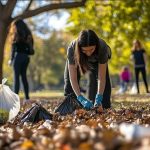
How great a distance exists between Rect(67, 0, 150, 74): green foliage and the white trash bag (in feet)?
43.1

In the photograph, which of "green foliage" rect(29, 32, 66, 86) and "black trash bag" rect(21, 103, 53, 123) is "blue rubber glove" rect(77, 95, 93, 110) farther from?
"green foliage" rect(29, 32, 66, 86)

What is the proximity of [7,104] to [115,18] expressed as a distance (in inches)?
648

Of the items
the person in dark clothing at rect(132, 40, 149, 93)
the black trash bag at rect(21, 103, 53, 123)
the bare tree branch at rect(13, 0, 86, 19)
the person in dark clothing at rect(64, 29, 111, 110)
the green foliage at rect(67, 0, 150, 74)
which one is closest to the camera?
the black trash bag at rect(21, 103, 53, 123)

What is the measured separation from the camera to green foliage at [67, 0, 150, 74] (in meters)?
20.9

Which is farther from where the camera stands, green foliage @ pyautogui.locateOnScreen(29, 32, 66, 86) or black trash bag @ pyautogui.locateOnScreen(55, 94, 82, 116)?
green foliage @ pyautogui.locateOnScreen(29, 32, 66, 86)

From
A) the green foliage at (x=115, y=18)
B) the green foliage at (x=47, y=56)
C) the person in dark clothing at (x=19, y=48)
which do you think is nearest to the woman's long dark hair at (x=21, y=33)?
the person in dark clothing at (x=19, y=48)

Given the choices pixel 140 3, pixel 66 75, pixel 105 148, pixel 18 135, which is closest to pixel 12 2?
pixel 140 3

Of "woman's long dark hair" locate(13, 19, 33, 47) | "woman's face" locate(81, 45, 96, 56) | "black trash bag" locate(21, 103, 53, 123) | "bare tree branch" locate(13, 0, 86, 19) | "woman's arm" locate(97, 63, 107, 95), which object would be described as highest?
"bare tree branch" locate(13, 0, 86, 19)

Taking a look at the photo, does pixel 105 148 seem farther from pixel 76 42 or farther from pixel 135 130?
pixel 76 42

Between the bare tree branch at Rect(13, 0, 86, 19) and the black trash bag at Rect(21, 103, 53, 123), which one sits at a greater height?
the bare tree branch at Rect(13, 0, 86, 19)

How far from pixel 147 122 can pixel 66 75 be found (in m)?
2.95

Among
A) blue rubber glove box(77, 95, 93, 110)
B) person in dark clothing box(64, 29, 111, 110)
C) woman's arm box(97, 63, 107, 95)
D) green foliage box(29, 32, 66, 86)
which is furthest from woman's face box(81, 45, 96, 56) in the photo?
green foliage box(29, 32, 66, 86)

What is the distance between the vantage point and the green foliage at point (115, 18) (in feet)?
68.5

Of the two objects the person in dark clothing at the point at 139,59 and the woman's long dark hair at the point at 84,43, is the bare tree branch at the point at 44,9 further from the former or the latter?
the woman's long dark hair at the point at 84,43
